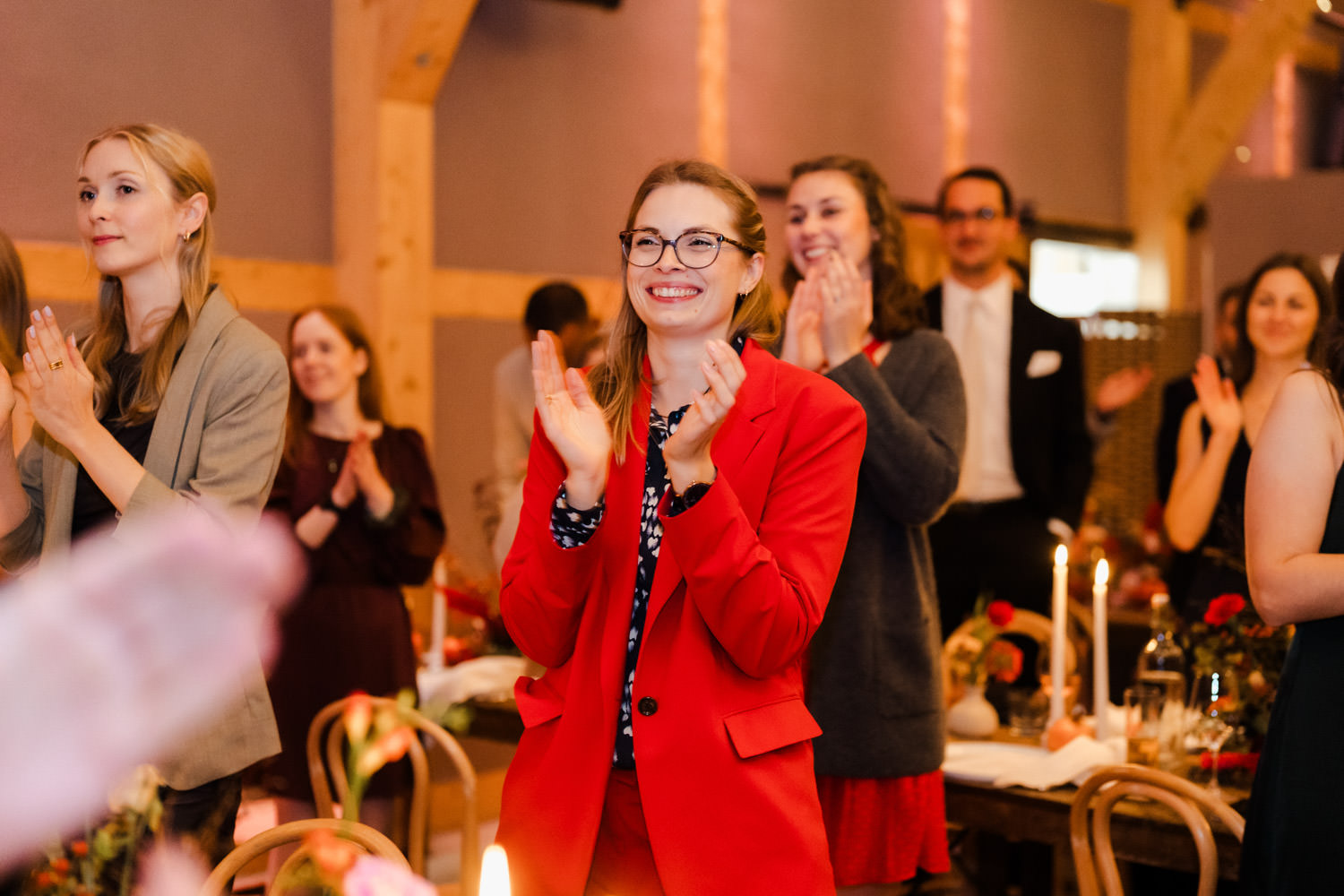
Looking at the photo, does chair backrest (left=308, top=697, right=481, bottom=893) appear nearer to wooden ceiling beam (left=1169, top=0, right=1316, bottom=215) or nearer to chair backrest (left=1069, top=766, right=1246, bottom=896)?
chair backrest (left=1069, top=766, right=1246, bottom=896)

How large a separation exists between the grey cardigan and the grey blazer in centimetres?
85

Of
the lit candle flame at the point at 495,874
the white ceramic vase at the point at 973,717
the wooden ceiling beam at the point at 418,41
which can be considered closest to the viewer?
the lit candle flame at the point at 495,874

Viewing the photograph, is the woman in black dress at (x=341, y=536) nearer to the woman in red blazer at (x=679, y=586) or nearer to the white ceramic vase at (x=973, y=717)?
the white ceramic vase at (x=973, y=717)

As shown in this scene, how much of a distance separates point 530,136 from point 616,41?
0.61m

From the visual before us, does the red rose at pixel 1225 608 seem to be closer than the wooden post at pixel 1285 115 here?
Yes

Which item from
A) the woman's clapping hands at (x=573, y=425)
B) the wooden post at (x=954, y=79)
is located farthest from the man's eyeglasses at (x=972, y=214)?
the wooden post at (x=954, y=79)

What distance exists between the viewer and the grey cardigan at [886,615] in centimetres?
202

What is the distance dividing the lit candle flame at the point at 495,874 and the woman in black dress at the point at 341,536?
2.33 metres

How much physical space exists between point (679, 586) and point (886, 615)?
70 centimetres

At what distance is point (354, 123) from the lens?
4195 millimetres

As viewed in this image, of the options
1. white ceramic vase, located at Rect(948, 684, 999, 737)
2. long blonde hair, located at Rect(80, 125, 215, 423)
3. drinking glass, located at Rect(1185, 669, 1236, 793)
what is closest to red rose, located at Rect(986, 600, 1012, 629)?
white ceramic vase, located at Rect(948, 684, 999, 737)

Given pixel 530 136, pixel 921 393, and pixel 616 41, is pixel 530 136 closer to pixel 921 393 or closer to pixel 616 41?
pixel 616 41

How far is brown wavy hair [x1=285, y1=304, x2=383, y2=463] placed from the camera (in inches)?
122

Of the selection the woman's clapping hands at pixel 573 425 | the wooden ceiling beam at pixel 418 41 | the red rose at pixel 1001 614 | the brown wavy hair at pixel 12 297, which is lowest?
the red rose at pixel 1001 614
